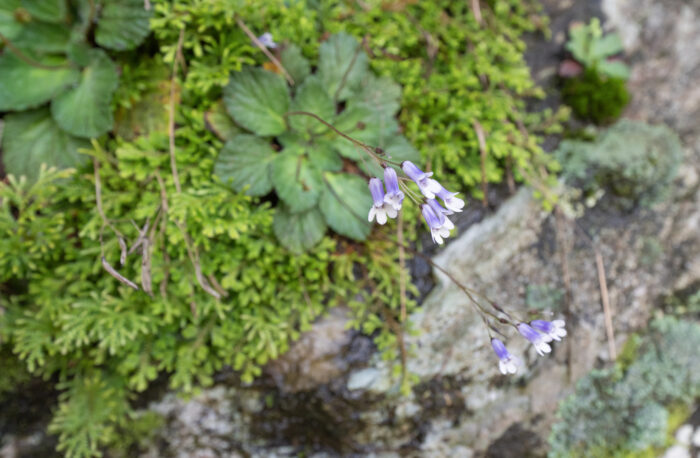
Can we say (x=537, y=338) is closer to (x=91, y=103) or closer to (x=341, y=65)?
(x=341, y=65)

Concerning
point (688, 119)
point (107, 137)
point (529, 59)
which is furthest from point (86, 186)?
point (688, 119)

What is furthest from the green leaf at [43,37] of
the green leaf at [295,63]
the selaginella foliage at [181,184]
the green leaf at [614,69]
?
the green leaf at [614,69]

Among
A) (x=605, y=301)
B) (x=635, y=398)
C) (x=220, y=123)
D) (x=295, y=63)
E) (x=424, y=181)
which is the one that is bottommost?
(x=635, y=398)

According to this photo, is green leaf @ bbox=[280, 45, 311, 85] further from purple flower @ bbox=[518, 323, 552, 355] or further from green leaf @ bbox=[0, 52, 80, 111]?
purple flower @ bbox=[518, 323, 552, 355]

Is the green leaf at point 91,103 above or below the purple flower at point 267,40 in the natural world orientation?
below

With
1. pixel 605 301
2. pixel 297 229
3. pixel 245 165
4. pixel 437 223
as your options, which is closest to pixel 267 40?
pixel 245 165

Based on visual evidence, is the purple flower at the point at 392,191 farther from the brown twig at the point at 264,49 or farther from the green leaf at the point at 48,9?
the green leaf at the point at 48,9

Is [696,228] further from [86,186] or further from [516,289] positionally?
[86,186]
